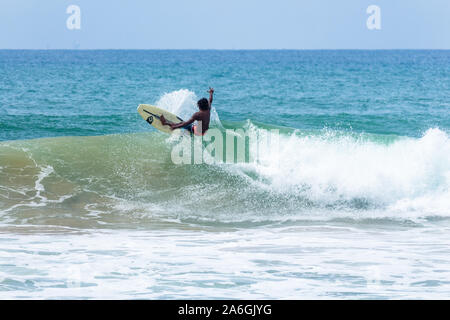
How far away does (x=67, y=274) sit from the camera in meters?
6.92

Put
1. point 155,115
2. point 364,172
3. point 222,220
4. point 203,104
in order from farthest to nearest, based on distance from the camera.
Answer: point 155,115, point 364,172, point 203,104, point 222,220

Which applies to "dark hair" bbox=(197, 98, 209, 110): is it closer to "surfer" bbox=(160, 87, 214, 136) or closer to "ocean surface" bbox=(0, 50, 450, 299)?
"surfer" bbox=(160, 87, 214, 136)

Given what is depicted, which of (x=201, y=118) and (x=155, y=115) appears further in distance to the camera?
(x=155, y=115)

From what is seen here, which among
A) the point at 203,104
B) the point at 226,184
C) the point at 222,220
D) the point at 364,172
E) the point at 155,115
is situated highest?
Result: the point at 203,104

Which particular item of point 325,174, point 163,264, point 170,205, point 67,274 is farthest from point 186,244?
point 325,174

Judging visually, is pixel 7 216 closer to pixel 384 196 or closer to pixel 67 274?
pixel 67 274

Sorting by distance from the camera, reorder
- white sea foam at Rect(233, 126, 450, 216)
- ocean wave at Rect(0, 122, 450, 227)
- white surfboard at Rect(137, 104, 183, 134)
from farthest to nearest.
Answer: white surfboard at Rect(137, 104, 183, 134)
white sea foam at Rect(233, 126, 450, 216)
ocean wave at Rect(0, 122, 450, 227)

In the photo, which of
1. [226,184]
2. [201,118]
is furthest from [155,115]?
[226,184]

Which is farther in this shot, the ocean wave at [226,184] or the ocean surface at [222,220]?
the ocean wave at [226,184]

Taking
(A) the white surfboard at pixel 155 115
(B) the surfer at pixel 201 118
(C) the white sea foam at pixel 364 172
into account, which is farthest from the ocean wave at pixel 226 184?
(B) the surfer at pixel 201 118

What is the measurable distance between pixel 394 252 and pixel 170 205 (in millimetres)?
4246

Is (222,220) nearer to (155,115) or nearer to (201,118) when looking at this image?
→ (201,118)

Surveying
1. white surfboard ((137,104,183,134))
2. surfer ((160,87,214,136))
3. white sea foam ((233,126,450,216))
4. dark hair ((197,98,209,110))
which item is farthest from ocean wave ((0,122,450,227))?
dark hair ((197,98,209,110))

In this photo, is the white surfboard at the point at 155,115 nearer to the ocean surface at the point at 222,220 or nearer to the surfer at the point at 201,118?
the ocean surface at the point at 222,220
